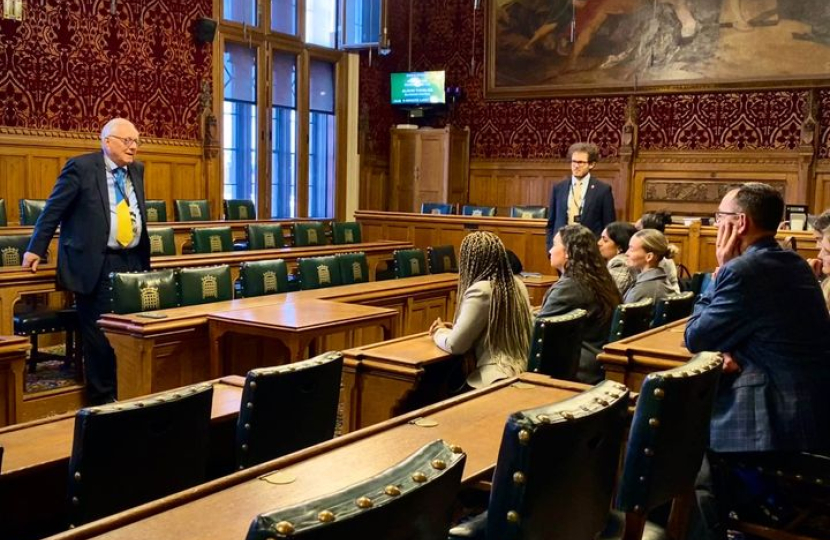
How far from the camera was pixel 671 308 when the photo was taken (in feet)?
14.3

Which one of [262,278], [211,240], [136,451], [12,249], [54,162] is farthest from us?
[54,162]

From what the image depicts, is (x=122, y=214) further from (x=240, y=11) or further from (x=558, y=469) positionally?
(x=240, y=11)

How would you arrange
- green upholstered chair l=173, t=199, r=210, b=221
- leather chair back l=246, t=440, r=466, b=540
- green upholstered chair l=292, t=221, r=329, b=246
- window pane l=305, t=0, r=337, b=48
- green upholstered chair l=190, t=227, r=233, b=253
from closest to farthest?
leather chair back l=246, t=440, r=466, b=540 → green upholstered chair l=190, t=227, r=233, b=253 → green upholstered chair l=292, t=221, r=329, b=246 → green upholstered chair l=173, t=199, r=210, b=221 → window pane l=305, t=0, r=337, b=48

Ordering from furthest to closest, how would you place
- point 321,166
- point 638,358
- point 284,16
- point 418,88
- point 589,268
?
1. point 418,88
2. point 321,166
3. point 284,16
4. point 589,268
5. point 638,358

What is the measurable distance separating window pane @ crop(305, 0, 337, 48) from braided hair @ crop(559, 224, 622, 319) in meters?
9.21

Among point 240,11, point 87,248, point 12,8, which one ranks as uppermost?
point 240,11

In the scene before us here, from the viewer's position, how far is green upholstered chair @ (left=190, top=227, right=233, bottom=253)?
7.26 m


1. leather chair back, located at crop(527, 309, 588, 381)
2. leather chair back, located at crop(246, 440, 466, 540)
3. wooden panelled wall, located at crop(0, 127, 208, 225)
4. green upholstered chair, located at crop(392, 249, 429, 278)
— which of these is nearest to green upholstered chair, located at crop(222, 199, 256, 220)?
wooden panelled wall, located at crop(0, 127, 208, 225)

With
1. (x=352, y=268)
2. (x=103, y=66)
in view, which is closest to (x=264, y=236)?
(x=352, y=268)

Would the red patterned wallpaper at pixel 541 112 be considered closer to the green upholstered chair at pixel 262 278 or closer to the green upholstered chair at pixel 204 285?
the green upholstered chair at pixel 262 278

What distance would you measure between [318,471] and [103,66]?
29.2 ft

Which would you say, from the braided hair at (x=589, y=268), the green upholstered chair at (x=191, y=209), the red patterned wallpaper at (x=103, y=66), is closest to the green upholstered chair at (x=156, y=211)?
the green upholstered chair at (x=191, y=209)

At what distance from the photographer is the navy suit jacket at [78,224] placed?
504 cm

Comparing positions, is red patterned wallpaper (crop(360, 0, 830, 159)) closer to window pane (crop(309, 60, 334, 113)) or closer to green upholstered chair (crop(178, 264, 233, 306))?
window pane (crop(309, 60, 334, 113))
